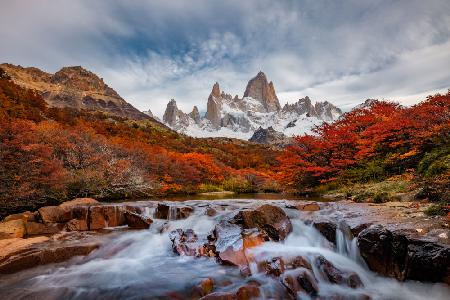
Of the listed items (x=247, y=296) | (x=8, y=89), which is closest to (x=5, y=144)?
(x=247, y=296)

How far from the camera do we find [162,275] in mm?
7898

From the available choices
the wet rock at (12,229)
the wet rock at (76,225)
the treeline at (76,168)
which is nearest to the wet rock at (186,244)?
the wet rock at (76,225)

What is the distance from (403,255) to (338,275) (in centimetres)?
156

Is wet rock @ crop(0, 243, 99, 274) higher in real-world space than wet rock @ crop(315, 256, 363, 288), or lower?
higher

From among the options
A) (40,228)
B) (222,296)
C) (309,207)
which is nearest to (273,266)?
(222,296)

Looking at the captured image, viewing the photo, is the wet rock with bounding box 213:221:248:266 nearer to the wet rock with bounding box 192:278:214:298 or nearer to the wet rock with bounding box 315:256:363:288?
the wet rock with bounding box 192:278:214:298

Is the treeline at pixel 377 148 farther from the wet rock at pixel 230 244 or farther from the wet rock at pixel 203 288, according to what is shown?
the wet rock at pixel 203 288

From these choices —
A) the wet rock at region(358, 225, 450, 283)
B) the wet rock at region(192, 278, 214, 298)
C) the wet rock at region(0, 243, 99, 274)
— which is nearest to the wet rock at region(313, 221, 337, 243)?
the wet rock at region(358, 225, 450, 283)

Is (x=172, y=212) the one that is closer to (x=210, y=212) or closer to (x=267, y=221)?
(x=210, y=212)

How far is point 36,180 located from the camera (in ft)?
45.7

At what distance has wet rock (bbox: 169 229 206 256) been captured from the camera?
29.9ft

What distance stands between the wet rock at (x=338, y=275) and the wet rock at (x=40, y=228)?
969cm

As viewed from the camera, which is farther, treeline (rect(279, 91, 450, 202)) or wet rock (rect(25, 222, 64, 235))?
treeline (rect(279, 91, 450, 202))

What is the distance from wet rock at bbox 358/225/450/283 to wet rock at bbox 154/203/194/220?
24.5ft
